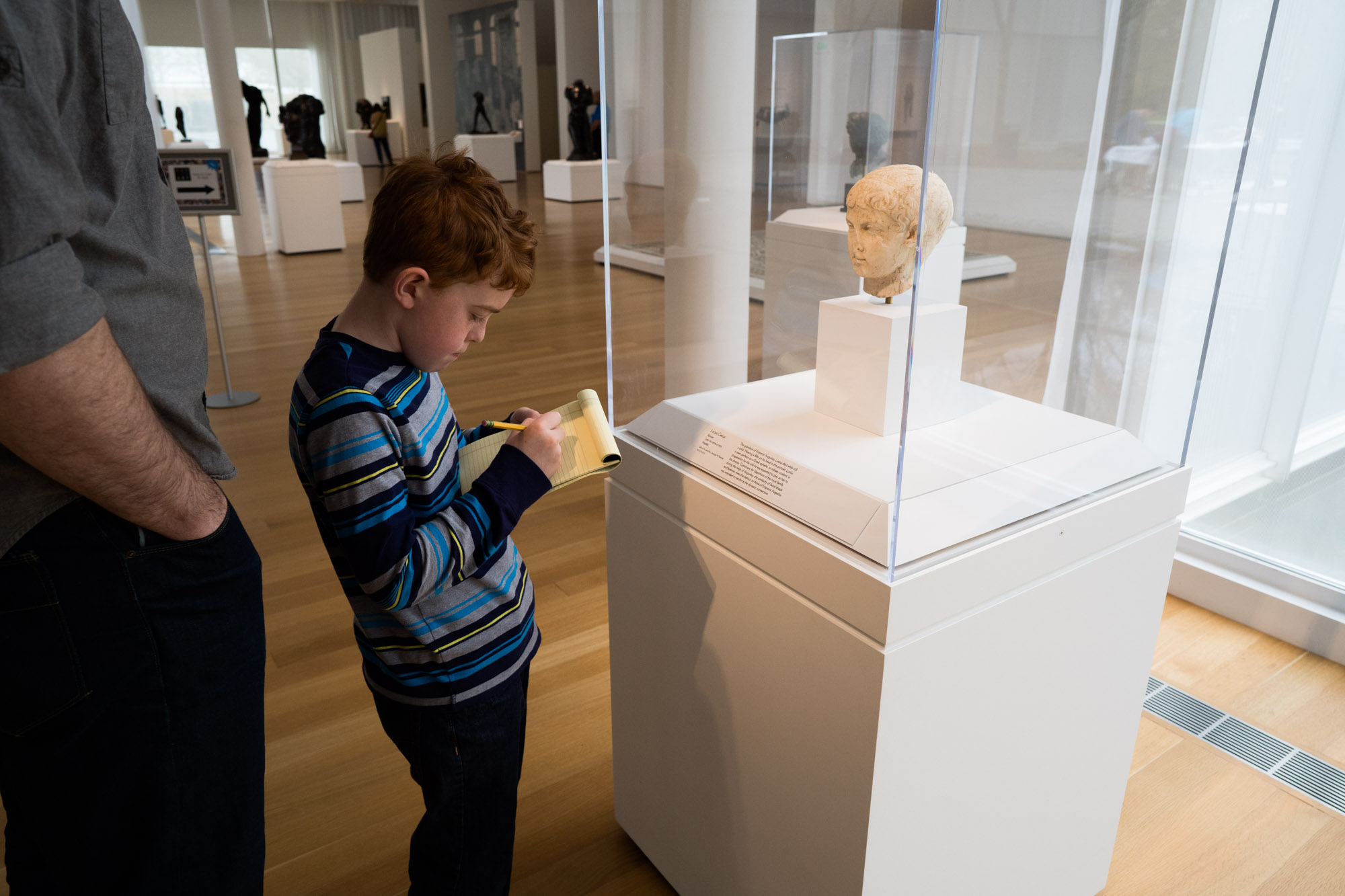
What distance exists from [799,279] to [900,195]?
17.6 inches

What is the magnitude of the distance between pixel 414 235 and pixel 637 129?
74cm

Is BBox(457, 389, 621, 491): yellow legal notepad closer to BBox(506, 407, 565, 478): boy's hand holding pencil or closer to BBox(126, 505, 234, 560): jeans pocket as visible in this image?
BBox(506, 407, 565, 478): boy's hand holding pencil

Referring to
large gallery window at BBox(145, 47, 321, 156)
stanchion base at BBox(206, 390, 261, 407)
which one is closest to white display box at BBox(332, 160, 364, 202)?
large gallery window at BBox(145, 47, 321, 156)

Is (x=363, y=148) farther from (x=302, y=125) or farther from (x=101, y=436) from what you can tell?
(x=101, y=436)

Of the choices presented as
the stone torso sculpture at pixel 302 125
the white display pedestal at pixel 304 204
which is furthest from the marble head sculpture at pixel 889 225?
the stone torso sculpture at pixel 302 125

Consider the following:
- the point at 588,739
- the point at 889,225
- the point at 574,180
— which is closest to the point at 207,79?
the point at 574,180

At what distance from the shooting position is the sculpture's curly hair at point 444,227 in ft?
3.66

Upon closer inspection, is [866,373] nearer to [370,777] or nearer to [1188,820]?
[1188,820]

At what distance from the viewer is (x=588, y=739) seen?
2.34 metres

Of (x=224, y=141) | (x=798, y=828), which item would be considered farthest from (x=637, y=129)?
(x=224, y=141)

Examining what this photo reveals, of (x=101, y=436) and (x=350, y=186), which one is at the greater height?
(x=101, y=436)

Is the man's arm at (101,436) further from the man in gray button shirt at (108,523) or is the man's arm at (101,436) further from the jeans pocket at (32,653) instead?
the jeans pocket at (32,653)

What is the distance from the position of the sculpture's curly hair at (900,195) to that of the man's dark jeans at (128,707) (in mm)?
1025

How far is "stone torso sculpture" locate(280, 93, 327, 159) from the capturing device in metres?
10.5
